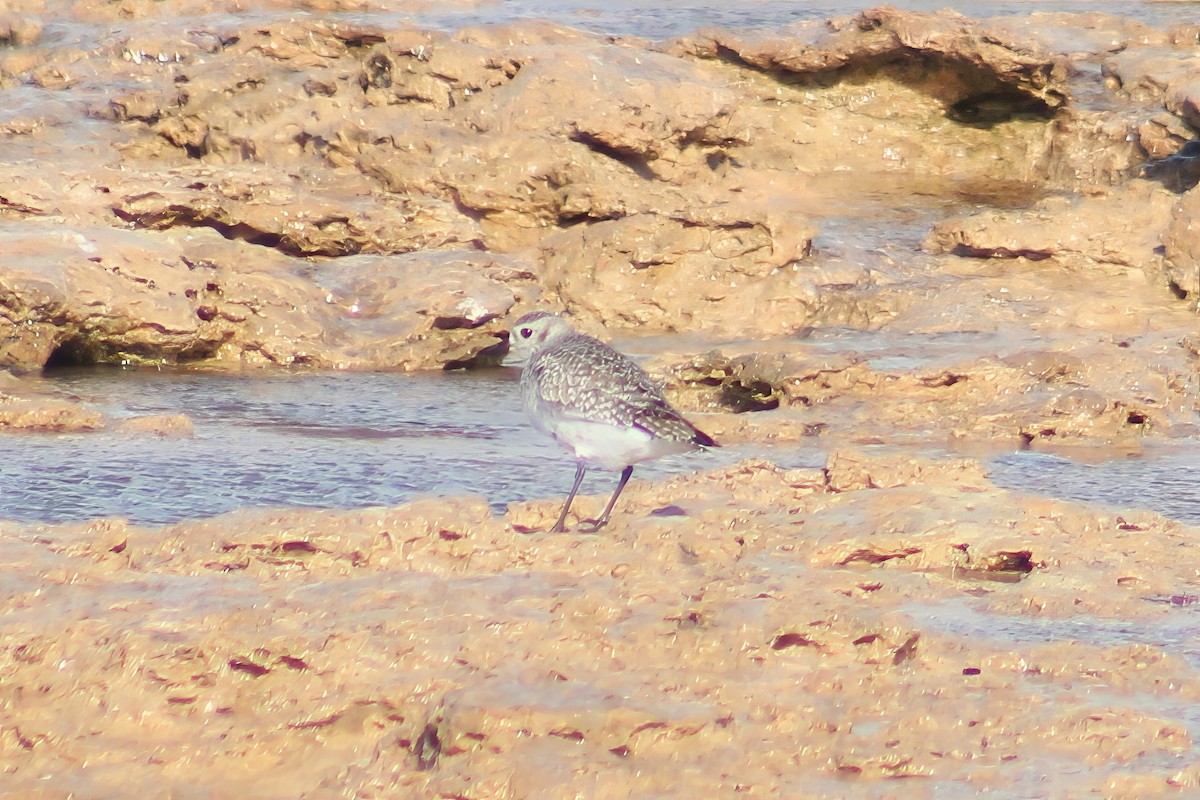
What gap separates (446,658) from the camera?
3.71 meters

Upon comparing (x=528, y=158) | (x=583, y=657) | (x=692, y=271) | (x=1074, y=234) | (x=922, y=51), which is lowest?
(x=692, y=271)

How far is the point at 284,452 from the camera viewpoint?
22.7 feet

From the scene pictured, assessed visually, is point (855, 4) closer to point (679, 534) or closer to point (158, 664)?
point (679, 534)

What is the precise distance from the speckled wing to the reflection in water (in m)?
0.57

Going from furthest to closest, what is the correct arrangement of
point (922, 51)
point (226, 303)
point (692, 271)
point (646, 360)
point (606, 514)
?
point (922, 51) < point (692, 271) < point (226, 303) < point (646, 360) < point (606, 514)

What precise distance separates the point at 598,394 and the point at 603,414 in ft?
0.27

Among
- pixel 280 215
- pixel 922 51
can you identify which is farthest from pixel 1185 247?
pixel 280 215

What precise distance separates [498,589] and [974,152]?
11.3 meters

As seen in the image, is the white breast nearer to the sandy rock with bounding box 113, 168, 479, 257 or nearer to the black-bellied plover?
the black-bellied plover

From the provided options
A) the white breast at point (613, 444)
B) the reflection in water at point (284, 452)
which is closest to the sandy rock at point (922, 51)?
the reflection in water at point (284, 452)

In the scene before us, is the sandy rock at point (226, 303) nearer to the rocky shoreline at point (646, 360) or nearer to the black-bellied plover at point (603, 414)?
the rocky shoreline at point (646, 360)

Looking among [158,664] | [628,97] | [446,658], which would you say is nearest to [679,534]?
[446,658]

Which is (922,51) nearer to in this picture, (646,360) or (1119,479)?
(646,360)

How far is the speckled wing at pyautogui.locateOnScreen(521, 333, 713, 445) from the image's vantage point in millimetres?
5500
